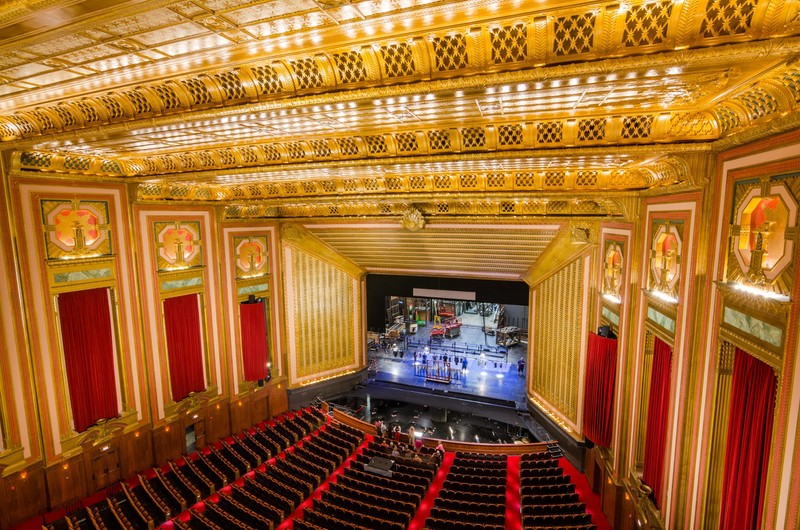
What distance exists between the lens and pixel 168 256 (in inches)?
416

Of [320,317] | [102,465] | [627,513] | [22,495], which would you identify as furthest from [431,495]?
[22,495]

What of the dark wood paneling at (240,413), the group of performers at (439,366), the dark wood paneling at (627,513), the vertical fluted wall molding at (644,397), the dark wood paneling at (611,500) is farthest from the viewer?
the group of performers at (439,366)

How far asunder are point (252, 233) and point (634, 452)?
1198 cm

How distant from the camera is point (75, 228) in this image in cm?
839

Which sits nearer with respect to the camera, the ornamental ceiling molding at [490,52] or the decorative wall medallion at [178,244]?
the ornamental ceiling molding at [490,52]

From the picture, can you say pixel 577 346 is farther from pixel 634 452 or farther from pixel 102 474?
pixel 102 474

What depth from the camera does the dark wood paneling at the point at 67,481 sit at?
26.7ft

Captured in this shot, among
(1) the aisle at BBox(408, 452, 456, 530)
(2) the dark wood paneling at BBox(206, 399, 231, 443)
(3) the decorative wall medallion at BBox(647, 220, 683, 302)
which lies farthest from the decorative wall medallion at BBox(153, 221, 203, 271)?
(3) the decorative wall medallion at BBox(647, 220, 683, 302)

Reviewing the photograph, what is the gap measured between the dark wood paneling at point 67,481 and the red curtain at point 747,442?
463 inches

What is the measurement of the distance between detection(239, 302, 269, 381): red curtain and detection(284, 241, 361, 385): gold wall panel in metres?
1.44

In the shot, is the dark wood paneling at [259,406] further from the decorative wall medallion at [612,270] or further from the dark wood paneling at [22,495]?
the decorative wall medallion at [612,270]

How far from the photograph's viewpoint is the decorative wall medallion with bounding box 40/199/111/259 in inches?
314

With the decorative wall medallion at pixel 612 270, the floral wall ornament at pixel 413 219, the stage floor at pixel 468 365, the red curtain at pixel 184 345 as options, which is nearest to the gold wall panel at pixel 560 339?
the decorative wall medallion at pixel 612 270

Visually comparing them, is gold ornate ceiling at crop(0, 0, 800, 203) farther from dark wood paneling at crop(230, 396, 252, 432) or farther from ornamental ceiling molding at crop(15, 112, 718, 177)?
dark wood paneling at crop(230, 396, 252, 432)
